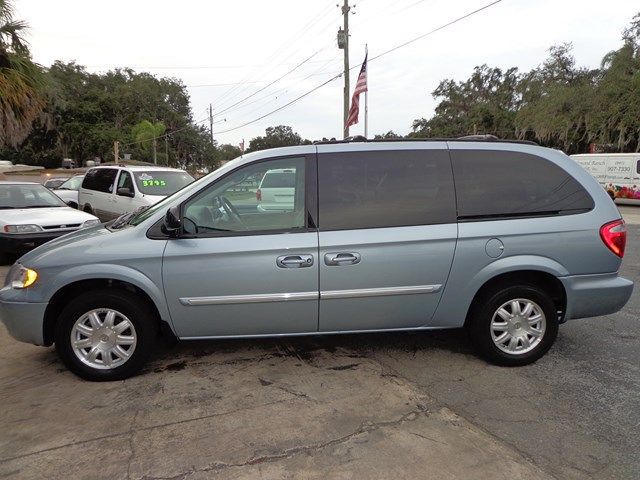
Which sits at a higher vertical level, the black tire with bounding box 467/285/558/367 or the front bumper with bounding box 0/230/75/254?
the front bumper with bounding box 0/230/75/254

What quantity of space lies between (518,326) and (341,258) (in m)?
1.59

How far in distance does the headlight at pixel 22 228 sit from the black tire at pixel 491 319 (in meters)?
7.00

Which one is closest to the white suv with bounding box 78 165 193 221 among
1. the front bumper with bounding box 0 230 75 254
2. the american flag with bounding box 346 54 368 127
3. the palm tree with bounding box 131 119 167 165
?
the front bumper with bounding box 0 230 75 254

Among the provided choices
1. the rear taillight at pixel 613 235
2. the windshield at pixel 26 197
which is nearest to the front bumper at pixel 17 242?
the windshield at pixel 26 197

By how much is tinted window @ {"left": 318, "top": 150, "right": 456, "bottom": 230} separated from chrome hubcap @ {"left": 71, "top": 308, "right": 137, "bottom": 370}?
68.6 inches

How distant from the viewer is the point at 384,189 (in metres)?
3.79

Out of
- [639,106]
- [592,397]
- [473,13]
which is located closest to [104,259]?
[592,397]

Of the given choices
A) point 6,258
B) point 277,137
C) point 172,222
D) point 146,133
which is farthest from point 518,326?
point 277,137

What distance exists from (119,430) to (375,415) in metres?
1.67

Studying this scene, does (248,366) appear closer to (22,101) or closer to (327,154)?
(327,154)

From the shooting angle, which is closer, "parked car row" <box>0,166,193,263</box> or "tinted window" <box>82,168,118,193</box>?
"parked car row" <box>0,166,193,263</box>

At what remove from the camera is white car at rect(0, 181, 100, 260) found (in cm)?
759

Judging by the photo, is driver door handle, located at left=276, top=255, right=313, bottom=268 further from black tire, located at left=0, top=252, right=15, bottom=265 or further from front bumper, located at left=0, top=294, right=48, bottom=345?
black tire, located at left=0, top=252, right=15, bottom=265

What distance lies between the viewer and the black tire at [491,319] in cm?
386
